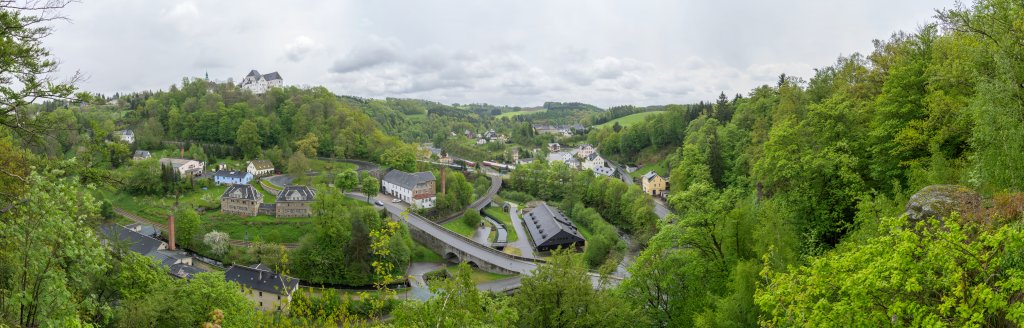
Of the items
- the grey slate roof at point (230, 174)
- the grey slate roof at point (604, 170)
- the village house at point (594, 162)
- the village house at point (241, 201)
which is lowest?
the village house at point (241, 201)

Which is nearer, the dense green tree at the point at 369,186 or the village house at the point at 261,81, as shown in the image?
the dense green tree at the point at 369,186

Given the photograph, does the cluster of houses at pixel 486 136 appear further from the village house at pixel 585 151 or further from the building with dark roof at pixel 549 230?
the building with dark roof at pixel 549 230

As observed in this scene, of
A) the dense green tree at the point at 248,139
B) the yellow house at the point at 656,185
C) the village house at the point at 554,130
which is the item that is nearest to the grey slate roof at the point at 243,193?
the dense green tree at the point at 248,139

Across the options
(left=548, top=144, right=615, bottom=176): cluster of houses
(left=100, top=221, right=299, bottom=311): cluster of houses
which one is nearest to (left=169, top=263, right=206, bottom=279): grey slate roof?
(left=100, top=221, right=299, bottom=311): cluster of houses

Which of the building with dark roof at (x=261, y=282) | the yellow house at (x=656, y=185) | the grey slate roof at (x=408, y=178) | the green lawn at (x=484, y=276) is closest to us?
the building with dark roof at (x=261, y=282)

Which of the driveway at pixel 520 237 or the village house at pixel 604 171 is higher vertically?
the village house at pixel 604 171

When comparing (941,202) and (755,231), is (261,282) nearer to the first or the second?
(755,231)

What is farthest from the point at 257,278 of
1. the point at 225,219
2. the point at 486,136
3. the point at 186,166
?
the point at 486,136
